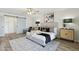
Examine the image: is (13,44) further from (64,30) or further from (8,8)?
(64,30)

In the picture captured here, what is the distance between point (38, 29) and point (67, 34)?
0.80 m

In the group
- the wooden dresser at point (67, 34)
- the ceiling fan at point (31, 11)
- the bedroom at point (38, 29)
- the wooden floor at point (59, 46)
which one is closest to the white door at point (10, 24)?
the bedroom at point (38, 29)

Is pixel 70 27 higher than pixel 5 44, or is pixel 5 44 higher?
pixel 70 27

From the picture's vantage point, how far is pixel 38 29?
5.98ft

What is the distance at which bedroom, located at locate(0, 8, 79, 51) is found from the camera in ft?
5.52

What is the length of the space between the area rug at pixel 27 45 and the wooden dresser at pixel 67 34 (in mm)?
289

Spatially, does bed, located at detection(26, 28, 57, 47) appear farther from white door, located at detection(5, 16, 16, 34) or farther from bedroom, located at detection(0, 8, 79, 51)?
white door, located at detection(5, 16, 16, 34)

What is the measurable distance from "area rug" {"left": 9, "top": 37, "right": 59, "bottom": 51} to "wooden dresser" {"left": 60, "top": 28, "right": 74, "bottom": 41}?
0.95ft

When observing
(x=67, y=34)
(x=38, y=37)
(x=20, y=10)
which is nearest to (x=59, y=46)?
(x=67, y=34)

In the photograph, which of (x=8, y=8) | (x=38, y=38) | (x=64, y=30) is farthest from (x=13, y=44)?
(x=64, y=30)

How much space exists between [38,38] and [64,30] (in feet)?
2.32

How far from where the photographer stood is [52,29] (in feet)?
5.90

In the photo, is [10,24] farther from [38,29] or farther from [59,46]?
[59,46]

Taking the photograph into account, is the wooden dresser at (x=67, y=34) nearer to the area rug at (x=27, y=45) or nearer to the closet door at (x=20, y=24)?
the area rug at (x=27, y=45)
